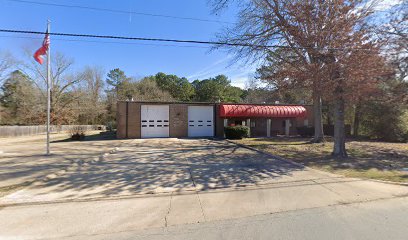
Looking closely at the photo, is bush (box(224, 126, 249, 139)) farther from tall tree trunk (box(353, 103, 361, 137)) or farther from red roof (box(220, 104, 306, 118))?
tall tree trunk (box(353, 103, 361, 137))

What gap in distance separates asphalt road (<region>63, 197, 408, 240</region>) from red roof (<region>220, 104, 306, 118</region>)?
1762 cm

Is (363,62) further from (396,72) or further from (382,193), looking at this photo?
(396,72)

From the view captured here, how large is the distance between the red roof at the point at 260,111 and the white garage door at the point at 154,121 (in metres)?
5.54

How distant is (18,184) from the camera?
6621 mm

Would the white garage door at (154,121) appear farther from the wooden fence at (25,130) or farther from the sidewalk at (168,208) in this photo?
the sidewalk at (168,208)

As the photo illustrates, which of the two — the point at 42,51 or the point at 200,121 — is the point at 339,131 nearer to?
the point at 200,121

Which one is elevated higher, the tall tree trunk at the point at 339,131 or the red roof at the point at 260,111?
the red roof at the point at 260,111

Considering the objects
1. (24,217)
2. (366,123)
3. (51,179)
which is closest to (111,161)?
(51,179)

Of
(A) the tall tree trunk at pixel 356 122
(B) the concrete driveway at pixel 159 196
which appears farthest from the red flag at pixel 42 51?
(A) the tall tree trunk at pixel 356 122

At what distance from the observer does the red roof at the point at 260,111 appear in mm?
22391

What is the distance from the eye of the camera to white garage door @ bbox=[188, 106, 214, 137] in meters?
23.0

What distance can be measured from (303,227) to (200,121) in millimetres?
19410

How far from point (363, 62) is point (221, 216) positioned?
29.8ft

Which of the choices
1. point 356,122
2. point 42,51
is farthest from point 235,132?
point 42,51
